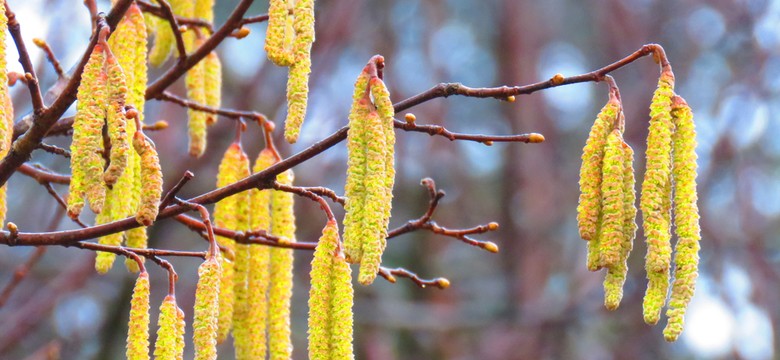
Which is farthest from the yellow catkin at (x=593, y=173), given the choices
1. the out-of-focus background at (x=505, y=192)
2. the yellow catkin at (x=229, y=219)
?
the out-of-focus background at (x=505, y=192)

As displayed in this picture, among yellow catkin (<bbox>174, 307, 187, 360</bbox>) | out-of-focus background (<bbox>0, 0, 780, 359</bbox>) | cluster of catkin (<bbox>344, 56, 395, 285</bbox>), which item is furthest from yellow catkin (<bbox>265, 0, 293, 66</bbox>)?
out-of-focus background (<bbox>0, 0, 780, 359</bbox>)

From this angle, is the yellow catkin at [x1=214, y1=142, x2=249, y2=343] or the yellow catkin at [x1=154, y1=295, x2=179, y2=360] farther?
the yellow catkin at [x1=214, y1=142, x2=249, y2=343]

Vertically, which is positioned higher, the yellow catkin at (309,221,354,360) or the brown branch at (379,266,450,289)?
the brown branch at (379,266,450,289)

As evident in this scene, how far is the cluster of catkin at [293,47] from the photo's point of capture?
1.11 meters

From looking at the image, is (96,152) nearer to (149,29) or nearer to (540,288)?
(149,29)

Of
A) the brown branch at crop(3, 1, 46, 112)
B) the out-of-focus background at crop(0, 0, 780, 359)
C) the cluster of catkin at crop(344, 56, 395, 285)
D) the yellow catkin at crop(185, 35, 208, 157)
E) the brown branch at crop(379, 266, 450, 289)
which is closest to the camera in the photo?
the cluster of catkin at crop(344, 56, 395, 285)

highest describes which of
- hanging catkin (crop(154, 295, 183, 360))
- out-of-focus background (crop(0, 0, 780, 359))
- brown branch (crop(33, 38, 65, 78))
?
out-of-focus background (crop(0, 0, 780, 359))

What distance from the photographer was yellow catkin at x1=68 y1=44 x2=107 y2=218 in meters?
1.07

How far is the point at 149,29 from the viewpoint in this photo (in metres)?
1.68

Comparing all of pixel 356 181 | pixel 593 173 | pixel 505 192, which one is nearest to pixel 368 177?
pixel 356 181

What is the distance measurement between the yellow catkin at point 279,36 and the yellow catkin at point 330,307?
228 millimetres

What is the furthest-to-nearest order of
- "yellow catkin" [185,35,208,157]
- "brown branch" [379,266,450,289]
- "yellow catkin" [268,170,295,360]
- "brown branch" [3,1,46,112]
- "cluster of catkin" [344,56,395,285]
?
"yellow catkin" [185,35,208,157] → "brown branch" [379,266,450,289] → "yellow catkin" [268,170,295,360] → "brown branch" [3,1,46,112] → "cluster of catkin" [344,56,395,285]

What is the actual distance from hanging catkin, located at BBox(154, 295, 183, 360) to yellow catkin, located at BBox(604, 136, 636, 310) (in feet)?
1.66

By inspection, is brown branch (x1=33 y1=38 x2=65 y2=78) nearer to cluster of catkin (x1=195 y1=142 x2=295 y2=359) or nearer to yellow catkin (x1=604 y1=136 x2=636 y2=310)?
cluster of catkin (x1=195 y1=142 x2=295 y2=359)
